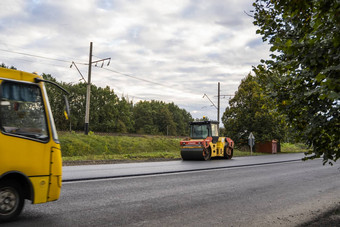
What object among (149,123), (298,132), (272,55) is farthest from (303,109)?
(149,123)

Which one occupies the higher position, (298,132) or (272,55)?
(272,55)

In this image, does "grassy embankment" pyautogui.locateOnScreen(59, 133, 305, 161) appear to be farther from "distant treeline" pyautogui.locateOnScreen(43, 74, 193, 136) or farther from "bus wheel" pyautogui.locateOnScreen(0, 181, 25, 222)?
"distant treeline" pyautogui.locateOnScreen(43, 74, 193, 136)

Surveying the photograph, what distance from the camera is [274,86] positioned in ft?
19.9

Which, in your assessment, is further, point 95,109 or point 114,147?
point 95,109

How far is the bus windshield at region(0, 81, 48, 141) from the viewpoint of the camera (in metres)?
5.33

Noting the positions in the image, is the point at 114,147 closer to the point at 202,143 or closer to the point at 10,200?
the point at 202,143

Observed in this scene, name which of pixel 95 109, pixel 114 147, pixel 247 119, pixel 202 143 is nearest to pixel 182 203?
pixel 202 143

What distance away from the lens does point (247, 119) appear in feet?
122

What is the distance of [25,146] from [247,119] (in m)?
33.4

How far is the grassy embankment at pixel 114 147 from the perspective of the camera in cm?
2416

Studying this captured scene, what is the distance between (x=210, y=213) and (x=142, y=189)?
2.93 metres

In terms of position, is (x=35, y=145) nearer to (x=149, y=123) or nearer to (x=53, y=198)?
(x=53, y=198)

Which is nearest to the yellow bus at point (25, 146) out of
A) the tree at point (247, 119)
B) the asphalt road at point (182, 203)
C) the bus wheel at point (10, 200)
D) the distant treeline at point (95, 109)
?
the bus wheel at point (10, 200)

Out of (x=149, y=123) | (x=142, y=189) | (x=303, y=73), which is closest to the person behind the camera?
(x=303, y=73)
